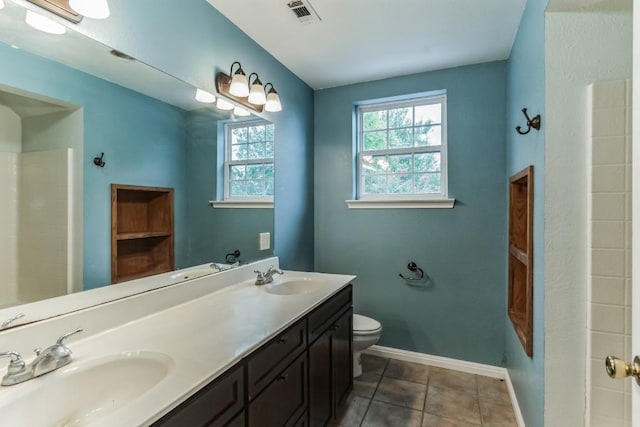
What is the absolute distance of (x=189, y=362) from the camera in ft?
3.16

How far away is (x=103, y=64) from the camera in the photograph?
126 centimetres

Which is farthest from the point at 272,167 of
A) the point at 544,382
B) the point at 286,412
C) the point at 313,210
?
the point at 544,382

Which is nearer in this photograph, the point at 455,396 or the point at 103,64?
the point at 103,64

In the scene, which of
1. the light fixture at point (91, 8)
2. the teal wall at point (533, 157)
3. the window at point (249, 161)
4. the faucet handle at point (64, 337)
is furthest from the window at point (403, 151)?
the faucet handle at point (64, 337)

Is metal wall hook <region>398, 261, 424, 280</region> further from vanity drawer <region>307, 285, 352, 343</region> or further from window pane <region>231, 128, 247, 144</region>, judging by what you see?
window pane <region>231, 128, 247, 144</region>

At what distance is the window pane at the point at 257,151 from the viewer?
216 centimetres

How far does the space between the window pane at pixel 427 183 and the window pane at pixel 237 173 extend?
1465 millimetres

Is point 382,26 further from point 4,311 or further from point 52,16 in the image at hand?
point 4,311

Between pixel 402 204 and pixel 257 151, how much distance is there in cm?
126

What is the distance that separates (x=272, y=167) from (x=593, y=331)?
1.97 metres

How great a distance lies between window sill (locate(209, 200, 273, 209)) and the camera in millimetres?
1867

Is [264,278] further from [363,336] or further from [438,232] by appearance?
[438,232]

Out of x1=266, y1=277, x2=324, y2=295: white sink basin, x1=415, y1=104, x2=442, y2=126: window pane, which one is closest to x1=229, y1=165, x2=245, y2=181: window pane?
x1=266, y1=277, x2=324, y2=295: white sink basin

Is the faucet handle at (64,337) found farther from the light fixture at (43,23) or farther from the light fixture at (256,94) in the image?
the light fixture at (256,94)
